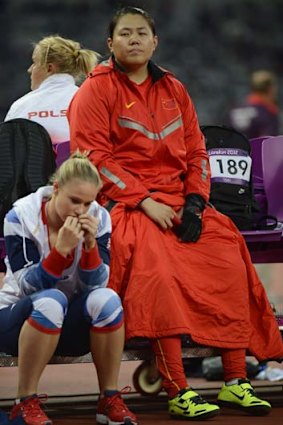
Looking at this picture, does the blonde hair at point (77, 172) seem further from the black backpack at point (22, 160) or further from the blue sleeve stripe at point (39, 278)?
the black backpack at point (22, 160)

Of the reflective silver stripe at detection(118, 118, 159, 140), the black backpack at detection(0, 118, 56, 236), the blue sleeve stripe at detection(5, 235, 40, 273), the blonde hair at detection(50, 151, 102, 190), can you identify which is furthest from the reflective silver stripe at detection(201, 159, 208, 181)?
the blue sleeve stripe at detection(5, 235, 40, 273)

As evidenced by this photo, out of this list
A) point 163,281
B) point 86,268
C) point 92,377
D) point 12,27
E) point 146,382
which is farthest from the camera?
point 12,27

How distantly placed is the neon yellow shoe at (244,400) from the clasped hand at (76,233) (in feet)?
3.17

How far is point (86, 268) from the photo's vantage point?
4.65 metres

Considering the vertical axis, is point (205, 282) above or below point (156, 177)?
below

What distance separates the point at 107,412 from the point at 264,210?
5.38 feet

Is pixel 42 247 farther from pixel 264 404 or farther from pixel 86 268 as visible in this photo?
pixel 264 404

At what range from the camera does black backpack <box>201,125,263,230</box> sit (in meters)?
5.72

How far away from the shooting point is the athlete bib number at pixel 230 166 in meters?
5.76

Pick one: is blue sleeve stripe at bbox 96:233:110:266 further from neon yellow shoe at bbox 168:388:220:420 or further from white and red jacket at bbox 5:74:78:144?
white and red jacket at bbox 5:74:78:144

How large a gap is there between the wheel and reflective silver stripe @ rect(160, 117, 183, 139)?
1347 mm

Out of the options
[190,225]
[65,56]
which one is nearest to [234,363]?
[190,225]

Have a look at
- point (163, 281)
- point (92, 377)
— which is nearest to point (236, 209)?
point (163, 281)

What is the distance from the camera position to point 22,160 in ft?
17.8
